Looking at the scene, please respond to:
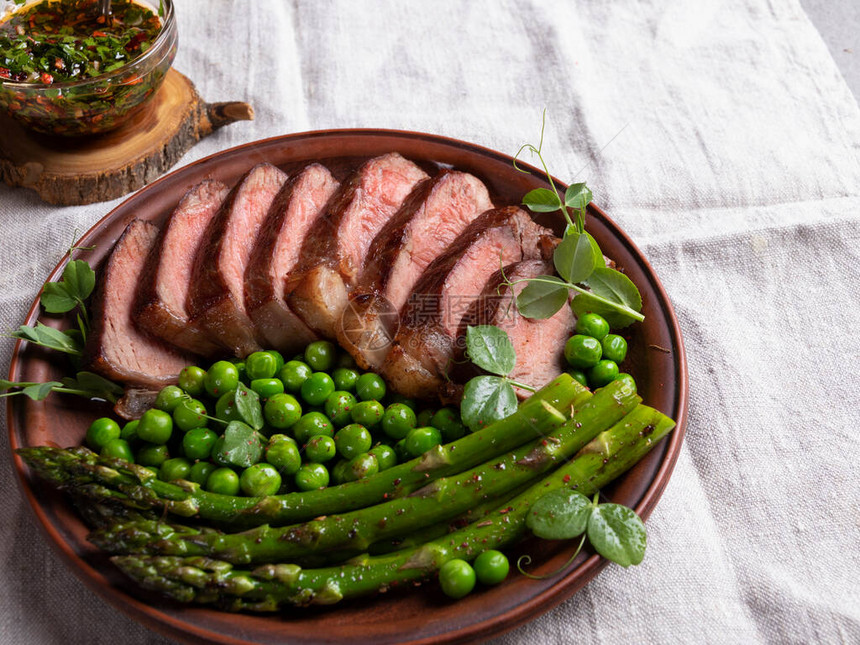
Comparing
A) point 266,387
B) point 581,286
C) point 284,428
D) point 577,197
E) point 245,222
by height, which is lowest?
point 284,428

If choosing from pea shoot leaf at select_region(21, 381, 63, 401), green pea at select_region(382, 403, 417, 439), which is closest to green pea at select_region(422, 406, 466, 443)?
green pea at select_region(382, 403, 417, 439)

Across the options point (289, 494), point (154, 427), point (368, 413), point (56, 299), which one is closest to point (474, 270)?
point (368, 413)

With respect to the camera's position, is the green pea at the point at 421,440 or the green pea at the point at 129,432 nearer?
the green pea at the point at 421,440

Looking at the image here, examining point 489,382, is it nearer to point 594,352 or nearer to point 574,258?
point 594,352

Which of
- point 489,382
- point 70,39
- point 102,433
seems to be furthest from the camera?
point 70,39

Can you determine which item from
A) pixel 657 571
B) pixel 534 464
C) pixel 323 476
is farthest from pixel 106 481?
pixel 657 571

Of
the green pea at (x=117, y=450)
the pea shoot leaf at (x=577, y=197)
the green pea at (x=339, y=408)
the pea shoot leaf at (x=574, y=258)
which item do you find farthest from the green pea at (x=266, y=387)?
the pea shoot leaf at (x=577, y=197)

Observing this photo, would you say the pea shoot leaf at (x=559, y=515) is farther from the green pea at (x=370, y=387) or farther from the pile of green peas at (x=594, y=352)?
the green pea at (x=370, y=387)
